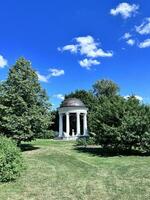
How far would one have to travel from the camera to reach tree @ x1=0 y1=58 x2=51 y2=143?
24938 mm

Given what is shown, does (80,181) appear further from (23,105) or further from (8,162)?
(23,105)

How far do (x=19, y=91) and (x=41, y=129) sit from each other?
2991mm

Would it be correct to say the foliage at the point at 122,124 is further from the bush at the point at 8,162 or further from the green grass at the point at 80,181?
the bush at the point at 8,162

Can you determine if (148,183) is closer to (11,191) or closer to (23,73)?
(11,191)

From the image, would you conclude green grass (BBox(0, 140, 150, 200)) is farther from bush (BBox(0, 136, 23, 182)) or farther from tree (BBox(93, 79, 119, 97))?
tree (BBox(93, 79, 119, 97))

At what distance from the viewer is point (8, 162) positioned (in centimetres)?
1415

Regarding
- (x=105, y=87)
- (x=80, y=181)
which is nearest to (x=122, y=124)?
(x=80, y=181)

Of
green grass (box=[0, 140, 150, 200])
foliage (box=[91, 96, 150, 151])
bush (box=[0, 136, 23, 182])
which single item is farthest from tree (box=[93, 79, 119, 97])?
bush (box=[0, 136, 23, 182])

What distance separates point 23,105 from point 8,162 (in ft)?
38.1

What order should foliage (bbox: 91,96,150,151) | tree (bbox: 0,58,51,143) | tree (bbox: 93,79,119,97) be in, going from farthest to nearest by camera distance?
tree (bbox: 93,79,119,97), tree (bbox: 0,58,51,143), foliage (bbox: 91,96,150,151)

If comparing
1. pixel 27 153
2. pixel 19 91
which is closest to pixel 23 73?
pixel 19 91

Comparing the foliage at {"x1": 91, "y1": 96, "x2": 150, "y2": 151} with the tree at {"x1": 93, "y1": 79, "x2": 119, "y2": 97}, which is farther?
the tree at {"x1": 93, "y1": 79, "x2": 119, "y2": 97}

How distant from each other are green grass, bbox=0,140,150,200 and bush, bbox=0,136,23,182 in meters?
0.31

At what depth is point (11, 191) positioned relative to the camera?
1267 cm
